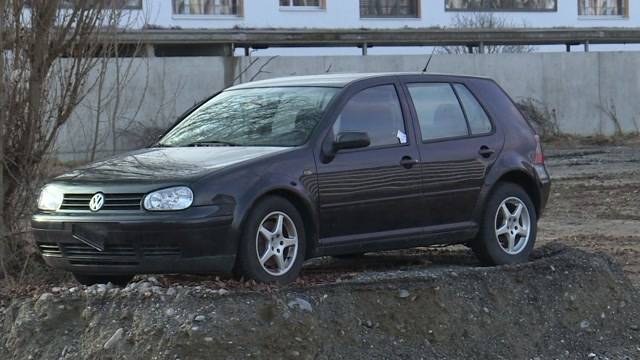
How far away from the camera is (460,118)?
8.12 metres

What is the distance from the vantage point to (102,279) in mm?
6867

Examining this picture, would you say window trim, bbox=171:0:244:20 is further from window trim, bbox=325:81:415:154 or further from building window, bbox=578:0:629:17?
window trim, bbox=325:81:415:154

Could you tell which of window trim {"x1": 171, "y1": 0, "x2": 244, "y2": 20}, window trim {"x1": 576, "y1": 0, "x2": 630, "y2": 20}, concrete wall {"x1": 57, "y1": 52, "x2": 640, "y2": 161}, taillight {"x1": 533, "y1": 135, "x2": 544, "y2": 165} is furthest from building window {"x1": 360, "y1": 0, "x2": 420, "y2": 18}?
taillight {"x1": 533, "y1": 135, "x2": 544, "y2": 165}

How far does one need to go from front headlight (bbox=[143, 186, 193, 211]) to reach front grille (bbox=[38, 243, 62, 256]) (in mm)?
823

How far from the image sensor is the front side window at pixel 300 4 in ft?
126

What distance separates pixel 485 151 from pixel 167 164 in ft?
9.09

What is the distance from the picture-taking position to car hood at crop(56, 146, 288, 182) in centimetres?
637

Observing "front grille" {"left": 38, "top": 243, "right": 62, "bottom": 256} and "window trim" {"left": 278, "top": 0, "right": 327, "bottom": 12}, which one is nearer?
"front grille" {"left": 38, "top": 243, "right": 62, "bottom": 256}

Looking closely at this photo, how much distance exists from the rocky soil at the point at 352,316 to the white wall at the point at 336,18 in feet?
88.6

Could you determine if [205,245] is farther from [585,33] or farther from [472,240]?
[585,33]

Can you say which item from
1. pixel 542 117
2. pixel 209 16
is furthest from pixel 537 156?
pixel 209 16

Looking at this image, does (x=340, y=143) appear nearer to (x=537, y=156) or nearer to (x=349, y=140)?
(x=349, y=140)

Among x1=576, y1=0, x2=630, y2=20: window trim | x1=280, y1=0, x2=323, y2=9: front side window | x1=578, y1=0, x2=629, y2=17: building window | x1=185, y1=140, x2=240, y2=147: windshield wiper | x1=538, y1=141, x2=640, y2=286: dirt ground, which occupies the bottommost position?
x1=538, y1=141, x2=640, y2=286: dirt ground

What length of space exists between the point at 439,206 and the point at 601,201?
8.19m
